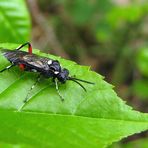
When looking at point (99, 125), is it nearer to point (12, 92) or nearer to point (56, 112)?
point (56, 112)

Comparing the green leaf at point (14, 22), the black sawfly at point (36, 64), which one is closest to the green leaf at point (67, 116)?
the black sawfly at point (36, 64)

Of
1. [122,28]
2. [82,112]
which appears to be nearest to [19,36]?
[82,112]

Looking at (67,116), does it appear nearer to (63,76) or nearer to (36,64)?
(63,76)

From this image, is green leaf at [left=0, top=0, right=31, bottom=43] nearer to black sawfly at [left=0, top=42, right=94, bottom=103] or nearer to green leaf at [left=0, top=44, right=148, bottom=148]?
black sawfly at [left=0, top=42, right=94, bottom=103]

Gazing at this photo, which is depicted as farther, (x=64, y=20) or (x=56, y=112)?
(x=64, y=20)

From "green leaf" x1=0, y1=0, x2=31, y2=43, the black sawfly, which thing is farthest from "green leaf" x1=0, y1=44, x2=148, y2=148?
"green leaf" x1=0, y1=0, x2=31, y2=43

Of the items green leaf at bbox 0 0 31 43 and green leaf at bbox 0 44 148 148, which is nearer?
green leaf at bbox 0 44 148 148
